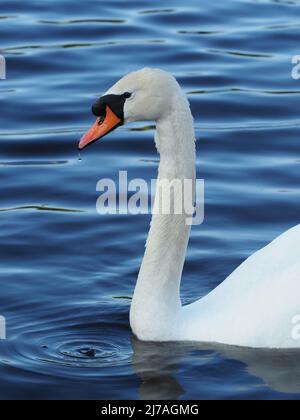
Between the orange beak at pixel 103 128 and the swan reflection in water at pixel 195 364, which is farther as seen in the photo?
the orange beak at pixel 103 128

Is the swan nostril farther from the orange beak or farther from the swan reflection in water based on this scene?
the swan reflection in water

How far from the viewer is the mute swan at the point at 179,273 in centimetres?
788

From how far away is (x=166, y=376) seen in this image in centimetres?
795

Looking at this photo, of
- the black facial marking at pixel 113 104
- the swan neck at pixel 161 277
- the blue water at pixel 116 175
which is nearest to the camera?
the black facial marking at pixel 113 104

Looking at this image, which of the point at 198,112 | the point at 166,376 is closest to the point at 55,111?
the point at 198,112

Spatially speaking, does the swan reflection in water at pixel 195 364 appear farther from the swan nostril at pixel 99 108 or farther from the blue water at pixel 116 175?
the swan nostril at pixel 99 108

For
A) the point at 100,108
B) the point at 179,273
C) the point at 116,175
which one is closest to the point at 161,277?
the point at 179,273

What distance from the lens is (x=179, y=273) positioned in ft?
27.6

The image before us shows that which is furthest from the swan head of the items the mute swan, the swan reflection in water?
the swan reflection in water

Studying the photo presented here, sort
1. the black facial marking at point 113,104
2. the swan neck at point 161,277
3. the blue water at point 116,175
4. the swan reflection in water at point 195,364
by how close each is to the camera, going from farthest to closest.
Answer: the swan neck at point 161,277, the blue water at point 116,175, the black facial marking at point 113,104, the swan reflection in water at point 195,364

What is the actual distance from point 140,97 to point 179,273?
115 centimetres

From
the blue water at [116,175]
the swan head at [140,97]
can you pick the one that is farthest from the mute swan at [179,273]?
the blue water at [116,175]

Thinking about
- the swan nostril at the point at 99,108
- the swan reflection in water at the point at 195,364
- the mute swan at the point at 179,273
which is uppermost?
the swan nostril at the point at 99,108

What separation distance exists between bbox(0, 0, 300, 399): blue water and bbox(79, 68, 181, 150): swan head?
4.30 feet
